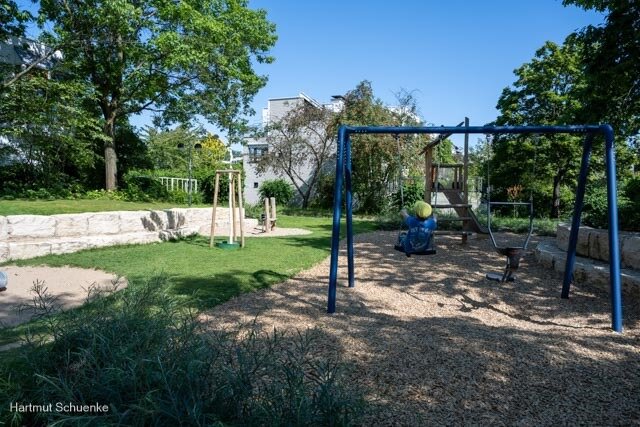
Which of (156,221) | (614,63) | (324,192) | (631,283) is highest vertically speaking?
(614,63)

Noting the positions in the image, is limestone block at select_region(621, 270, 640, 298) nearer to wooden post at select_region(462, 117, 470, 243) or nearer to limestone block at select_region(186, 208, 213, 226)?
wooden post at select_region(462, 117, 470, 243)

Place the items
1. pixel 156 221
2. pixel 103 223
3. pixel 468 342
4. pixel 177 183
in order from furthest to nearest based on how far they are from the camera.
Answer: pixel 177 183 < pixel 156 221 < pixel 103 223 < pixel 468 342

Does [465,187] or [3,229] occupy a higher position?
[465,187]

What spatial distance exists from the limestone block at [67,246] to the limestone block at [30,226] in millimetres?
253

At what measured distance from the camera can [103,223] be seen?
347 inches

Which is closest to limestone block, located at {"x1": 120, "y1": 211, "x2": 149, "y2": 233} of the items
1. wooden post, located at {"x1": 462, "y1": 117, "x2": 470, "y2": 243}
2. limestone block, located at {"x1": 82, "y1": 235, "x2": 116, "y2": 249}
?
limestone block, located at {"x1": 82, "y1": 235, "x2": 116, "y2": 249}

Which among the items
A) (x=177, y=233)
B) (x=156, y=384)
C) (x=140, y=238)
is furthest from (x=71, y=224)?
(x=156, y=384)

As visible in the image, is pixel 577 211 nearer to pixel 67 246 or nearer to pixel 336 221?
pixel 336 221

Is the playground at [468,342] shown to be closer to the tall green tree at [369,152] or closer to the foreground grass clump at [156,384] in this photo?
the foreground grass clump at [156,384]

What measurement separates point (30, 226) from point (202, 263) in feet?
10.6

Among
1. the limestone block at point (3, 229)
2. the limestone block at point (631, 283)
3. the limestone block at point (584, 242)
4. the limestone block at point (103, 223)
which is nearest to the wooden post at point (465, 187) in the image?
the limestone block at point (584, 242)

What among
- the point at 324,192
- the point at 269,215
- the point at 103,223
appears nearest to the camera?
the point at 103,223

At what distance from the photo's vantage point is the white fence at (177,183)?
18969 mm

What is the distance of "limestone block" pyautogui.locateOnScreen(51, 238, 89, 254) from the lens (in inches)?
307
